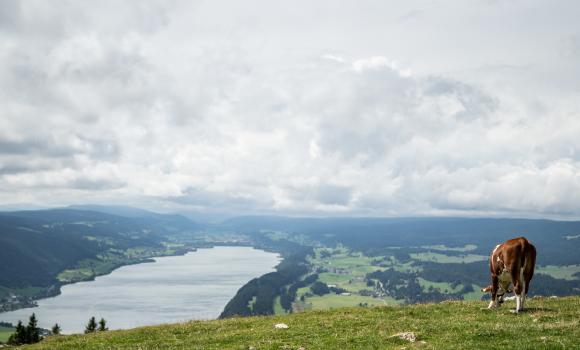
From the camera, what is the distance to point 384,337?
19938 millimetres

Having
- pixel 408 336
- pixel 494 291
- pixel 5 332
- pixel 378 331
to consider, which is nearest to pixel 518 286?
pixel 494 291

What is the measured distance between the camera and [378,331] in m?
21.6

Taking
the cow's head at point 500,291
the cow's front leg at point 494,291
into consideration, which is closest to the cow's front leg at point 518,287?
Answer: the cow's front leg at point 494,291

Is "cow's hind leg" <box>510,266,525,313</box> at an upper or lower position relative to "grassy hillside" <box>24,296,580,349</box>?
upper

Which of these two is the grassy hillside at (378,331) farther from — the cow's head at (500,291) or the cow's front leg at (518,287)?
the cow's front leg at (518,287)

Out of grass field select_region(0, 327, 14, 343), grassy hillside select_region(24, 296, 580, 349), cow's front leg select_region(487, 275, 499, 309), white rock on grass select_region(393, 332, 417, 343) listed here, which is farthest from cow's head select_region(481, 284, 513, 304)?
grass field select_region(0, 327, 14, 343)

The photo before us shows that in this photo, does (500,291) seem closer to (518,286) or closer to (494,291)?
(494,291)

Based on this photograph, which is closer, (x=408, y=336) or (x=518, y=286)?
(x=408, y=336)

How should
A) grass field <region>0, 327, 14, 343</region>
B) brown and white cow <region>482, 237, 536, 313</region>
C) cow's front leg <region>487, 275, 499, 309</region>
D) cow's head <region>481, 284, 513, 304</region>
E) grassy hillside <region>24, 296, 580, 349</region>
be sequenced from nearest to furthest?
1. grassy hillside <region>24, 296, 580, 349</region>
2. brown and white cow <region>482, 237, 536, 313</region>
3. cow's front leg <region>487, 275, 499, 309</region>
4. cow's head <region>481, 284, 513, 304</region>
5. grass field <region>0, 327, 14, 343</region>

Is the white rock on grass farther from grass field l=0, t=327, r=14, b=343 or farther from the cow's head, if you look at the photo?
grass field l=0, t=327, r=14, b=343

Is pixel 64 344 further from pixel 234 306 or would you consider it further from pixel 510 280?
pixel 234 306

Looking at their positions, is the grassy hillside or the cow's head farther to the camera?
the cow's head

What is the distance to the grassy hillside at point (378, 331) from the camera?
18.3 metres

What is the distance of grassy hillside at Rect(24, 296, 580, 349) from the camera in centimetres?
1833
